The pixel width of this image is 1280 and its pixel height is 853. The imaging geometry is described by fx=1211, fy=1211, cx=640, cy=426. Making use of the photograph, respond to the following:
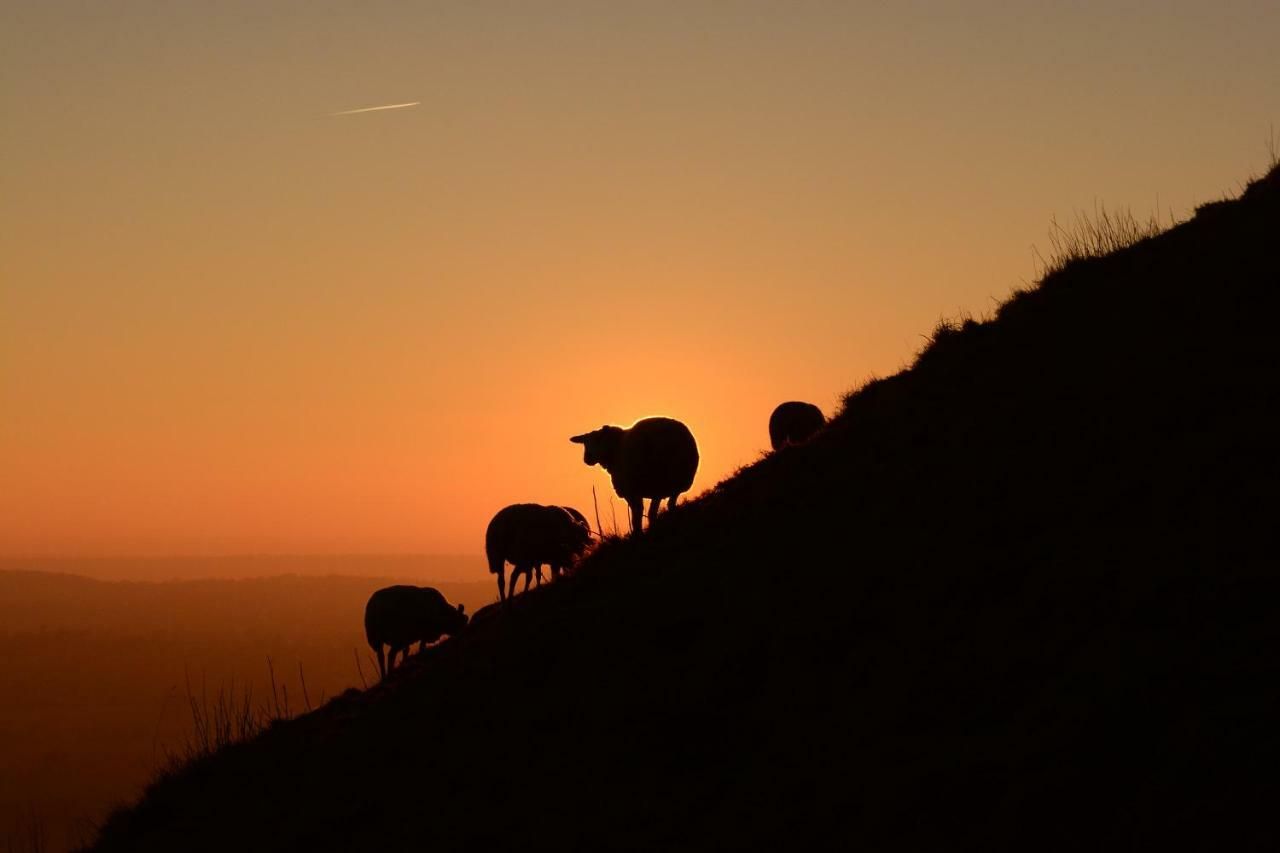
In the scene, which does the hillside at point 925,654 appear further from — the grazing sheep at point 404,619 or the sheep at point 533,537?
the grazing sheep at point 404,619

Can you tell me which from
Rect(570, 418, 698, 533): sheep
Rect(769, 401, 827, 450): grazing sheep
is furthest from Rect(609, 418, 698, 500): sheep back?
Rect(769, 401, 827, 450): grazing sheep

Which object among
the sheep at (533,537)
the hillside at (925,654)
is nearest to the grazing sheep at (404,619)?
the sheep at (533,537)

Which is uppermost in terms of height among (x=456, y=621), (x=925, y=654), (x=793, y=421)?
(x=793, y=421)

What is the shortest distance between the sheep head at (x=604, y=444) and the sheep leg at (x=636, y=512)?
1840 millimetres

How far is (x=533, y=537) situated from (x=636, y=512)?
515 centimetres

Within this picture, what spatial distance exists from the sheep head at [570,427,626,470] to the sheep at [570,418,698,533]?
136cm

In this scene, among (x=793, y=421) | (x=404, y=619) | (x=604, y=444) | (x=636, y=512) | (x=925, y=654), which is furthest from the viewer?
(x=404, y=619)

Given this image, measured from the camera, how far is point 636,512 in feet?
74.0

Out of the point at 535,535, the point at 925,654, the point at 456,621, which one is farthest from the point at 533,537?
the point at 925,654

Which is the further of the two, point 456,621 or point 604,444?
point 456,621

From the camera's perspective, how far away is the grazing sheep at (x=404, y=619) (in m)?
32.5

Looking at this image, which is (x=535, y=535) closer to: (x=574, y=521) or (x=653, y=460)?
(x=574, y=521)

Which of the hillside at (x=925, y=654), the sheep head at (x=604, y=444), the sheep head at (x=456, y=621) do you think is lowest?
the hillside at (x=925, y=654)

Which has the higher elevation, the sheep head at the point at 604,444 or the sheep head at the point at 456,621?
the sheep head at the point at 604,444
